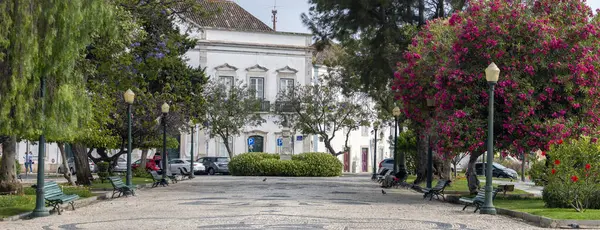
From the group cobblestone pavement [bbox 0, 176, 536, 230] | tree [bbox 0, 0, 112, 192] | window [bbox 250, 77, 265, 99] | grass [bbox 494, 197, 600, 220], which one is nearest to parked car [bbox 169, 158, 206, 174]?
window [bbox 250, 77, 265, 99]

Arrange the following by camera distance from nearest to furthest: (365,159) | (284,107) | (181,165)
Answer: (181,165) < (284,107) < (365,159)

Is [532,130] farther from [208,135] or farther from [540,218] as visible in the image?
[208,135]

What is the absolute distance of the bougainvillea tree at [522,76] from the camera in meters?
24.7

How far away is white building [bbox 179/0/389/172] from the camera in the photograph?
63.0 m

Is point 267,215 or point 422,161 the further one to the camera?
point 422,161

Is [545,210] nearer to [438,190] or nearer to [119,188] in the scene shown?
[438,190]

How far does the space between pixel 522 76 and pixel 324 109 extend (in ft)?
116

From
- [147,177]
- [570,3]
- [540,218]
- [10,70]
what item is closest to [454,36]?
[570,3]

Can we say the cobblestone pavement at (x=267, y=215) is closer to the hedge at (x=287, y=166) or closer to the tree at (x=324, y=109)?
the hedge at (x=287, y=166)

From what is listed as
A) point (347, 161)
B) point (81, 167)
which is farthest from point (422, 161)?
point (347, 161)

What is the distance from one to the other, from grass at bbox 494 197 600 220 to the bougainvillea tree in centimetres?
160

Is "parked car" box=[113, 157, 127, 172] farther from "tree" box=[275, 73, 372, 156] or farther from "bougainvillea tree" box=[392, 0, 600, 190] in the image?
"bougainvillea tree" box=[392, 0, 600, 190]

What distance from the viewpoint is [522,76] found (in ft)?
82.7

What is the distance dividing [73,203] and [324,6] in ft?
58.6
